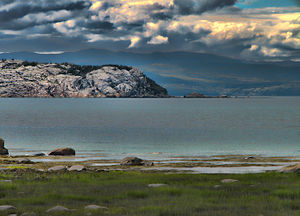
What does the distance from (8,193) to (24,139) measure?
2386 inches

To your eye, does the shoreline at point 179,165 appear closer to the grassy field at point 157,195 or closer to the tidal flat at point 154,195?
the tidal flat at point 154,195

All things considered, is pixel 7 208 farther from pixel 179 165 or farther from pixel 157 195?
pixel 179 165

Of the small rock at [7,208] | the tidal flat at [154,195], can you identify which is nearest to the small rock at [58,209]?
the tidal flat at [154,195]

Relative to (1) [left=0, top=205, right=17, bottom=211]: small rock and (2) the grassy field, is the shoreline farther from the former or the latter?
(1) [left=0, top=205, right=17, bottom=211]: small rock

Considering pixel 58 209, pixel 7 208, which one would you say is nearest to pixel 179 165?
pixel 58 209

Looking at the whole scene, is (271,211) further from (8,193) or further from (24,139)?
(24,139)

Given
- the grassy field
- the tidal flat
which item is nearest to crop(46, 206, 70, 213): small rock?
the tidal flat

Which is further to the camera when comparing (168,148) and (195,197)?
(168,148)

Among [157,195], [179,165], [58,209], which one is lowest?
[179,165]

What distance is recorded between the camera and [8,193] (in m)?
19.3

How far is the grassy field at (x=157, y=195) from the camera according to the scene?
15.6m

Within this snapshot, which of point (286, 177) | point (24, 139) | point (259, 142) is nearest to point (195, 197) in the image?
point (286, 177)

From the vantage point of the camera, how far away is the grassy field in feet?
51.1

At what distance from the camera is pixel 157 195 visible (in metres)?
19.0
